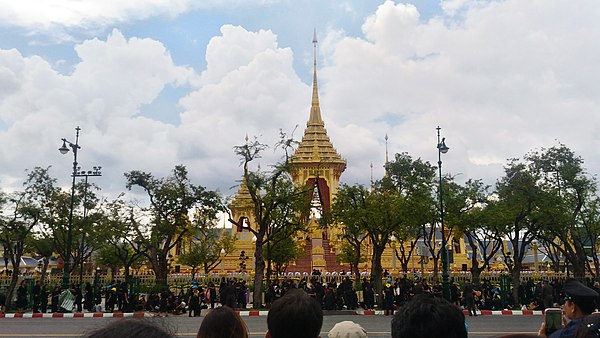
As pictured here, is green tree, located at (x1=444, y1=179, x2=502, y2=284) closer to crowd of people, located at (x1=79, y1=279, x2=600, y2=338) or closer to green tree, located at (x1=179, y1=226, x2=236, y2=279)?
green tree, located at (x1=179, y1=226, x2=236, y2=279)

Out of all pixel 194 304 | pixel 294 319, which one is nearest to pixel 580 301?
pixel 294 319

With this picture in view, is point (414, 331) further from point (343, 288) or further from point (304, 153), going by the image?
point (304, 153)

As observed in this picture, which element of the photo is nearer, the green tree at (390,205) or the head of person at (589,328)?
the head of person at (589,328)

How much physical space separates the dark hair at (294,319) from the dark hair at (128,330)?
79.6 inches

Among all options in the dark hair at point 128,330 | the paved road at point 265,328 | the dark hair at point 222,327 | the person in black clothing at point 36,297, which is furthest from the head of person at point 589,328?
the person in black clothing at point 36,297

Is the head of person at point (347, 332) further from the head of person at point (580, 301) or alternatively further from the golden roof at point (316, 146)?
the golden roof at point (316, 146)

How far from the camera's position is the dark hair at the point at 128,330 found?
5.82 feet

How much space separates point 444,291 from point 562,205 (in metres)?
10.1

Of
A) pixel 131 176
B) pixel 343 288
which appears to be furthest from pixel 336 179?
pixel 343 288

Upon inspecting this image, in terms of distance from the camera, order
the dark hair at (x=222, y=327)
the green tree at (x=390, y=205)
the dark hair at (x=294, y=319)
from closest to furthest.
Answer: the dark hair at (x=222, y=327) → the dark hair at (x=294, y=319) → the green tree at (x=390, y=205)

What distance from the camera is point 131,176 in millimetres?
34719

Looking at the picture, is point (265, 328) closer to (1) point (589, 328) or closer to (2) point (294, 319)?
(2) point (294, 319)

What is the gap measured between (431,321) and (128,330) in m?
1.69

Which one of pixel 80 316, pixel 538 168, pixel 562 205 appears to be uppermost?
pixel 538 168
